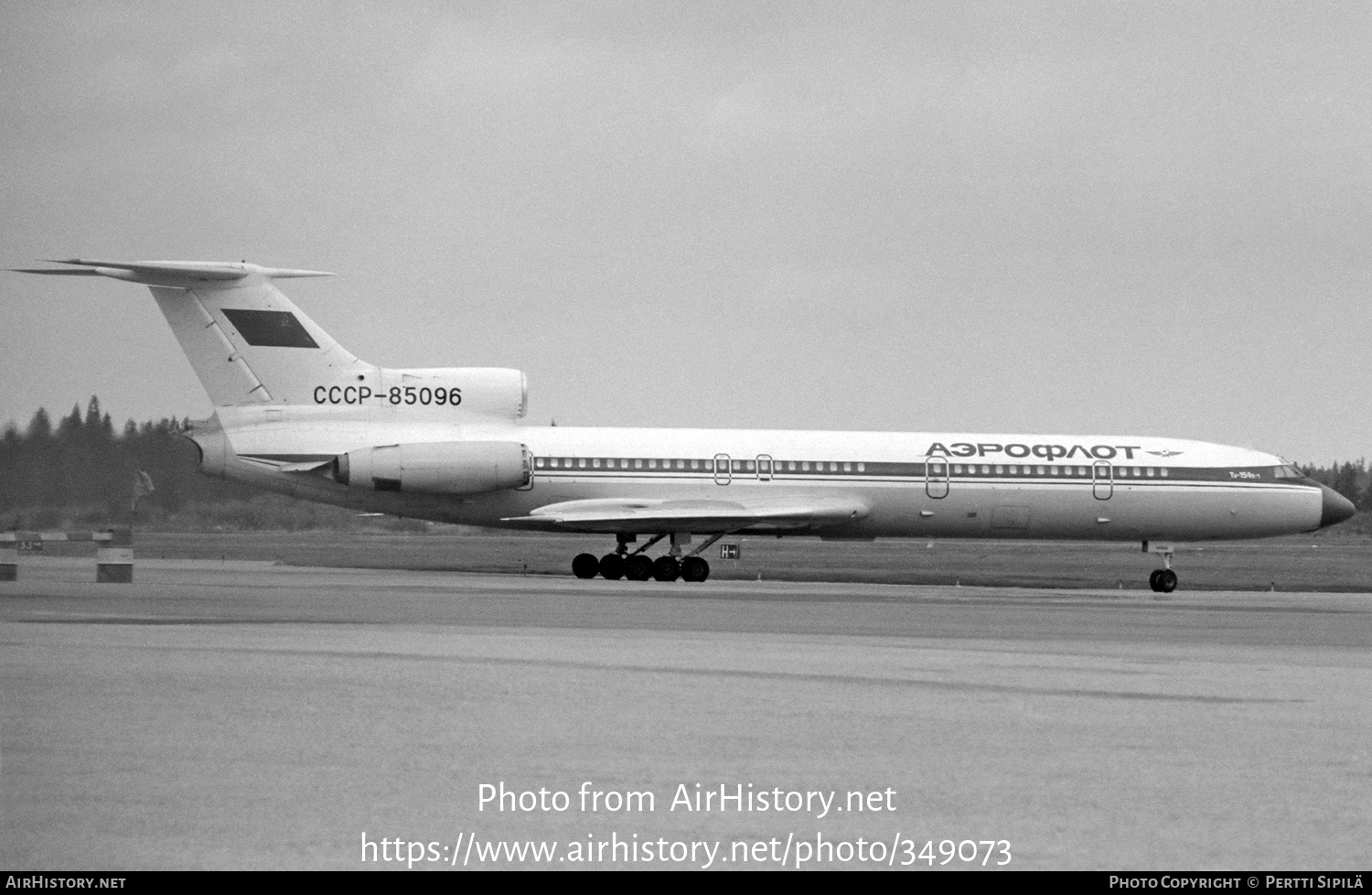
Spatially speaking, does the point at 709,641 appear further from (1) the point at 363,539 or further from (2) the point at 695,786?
(1) the point at 363,539

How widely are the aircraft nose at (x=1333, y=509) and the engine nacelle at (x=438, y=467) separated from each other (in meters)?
20.7

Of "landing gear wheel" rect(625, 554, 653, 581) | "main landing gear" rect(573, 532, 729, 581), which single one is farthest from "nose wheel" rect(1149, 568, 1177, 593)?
"landing gear wheel" rect(625, 554, 653, 581)

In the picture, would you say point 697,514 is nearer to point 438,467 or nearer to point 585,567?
point 585,567

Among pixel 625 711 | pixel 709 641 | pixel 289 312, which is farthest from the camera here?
pixel 289 312

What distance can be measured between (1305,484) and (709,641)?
29464mm

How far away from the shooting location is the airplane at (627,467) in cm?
3700

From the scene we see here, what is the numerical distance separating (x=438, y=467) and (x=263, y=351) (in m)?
4.59

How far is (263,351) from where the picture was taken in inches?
1462

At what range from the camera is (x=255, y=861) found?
718 cm

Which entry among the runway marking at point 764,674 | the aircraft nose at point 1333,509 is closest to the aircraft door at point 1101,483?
the aircraft nose at point 1333,509

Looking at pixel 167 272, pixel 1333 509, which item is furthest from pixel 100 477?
pixel 1333 509

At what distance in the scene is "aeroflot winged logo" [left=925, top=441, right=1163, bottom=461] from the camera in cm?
4100

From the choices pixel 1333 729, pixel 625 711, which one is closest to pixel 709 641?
pixel 625 711

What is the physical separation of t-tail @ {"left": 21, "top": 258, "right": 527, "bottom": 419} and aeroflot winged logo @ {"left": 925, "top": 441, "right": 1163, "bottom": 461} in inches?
454
